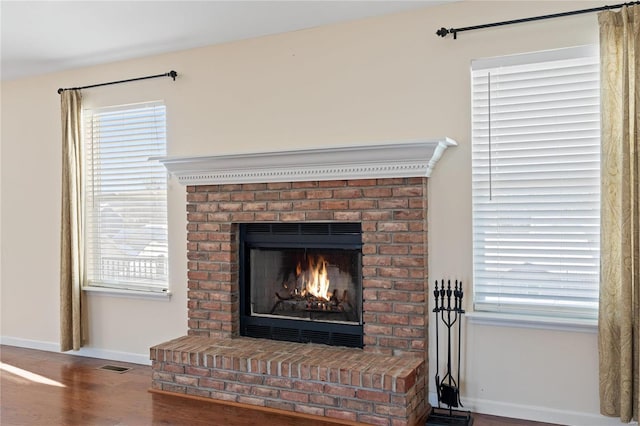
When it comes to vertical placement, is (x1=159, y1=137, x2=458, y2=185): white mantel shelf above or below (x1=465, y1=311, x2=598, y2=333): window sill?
above

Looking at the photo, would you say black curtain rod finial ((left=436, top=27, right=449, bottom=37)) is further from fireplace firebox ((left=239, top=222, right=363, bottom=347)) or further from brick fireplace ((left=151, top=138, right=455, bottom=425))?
fireplace firebox ((left=239, top=222, right=363, bottom=347))

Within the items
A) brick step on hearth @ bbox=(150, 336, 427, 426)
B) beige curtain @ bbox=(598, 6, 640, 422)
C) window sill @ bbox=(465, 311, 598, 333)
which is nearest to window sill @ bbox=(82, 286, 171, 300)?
brick step on hearth @ bbox=(150, 336, 427, 426)

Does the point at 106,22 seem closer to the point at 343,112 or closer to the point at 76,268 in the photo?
the point at 343,112

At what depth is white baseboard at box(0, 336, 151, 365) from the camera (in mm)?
4552

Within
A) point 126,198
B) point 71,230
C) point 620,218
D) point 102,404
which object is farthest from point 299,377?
point 71,230

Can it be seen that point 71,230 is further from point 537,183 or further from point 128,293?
point 537,183

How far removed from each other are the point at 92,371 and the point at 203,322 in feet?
3.25

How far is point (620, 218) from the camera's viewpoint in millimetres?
2912

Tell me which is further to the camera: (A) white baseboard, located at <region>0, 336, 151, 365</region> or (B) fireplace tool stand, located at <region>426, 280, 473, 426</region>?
(A) white baseboard, located at <region>0, 336, 151, 365</region>

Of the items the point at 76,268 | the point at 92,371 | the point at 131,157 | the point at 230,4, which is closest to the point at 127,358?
the point at 92,371

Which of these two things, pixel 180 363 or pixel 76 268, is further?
pixel 76 268

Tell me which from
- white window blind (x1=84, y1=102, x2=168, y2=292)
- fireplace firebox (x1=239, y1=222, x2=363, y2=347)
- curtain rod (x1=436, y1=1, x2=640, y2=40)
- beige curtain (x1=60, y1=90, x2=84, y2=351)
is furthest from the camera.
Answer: beige curtain (x1=60, y1=90, x2=84, y2=351)

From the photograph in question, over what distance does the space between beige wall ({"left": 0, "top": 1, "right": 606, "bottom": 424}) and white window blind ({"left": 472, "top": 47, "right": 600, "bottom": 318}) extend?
0.10m

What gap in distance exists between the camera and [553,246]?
322 cm
